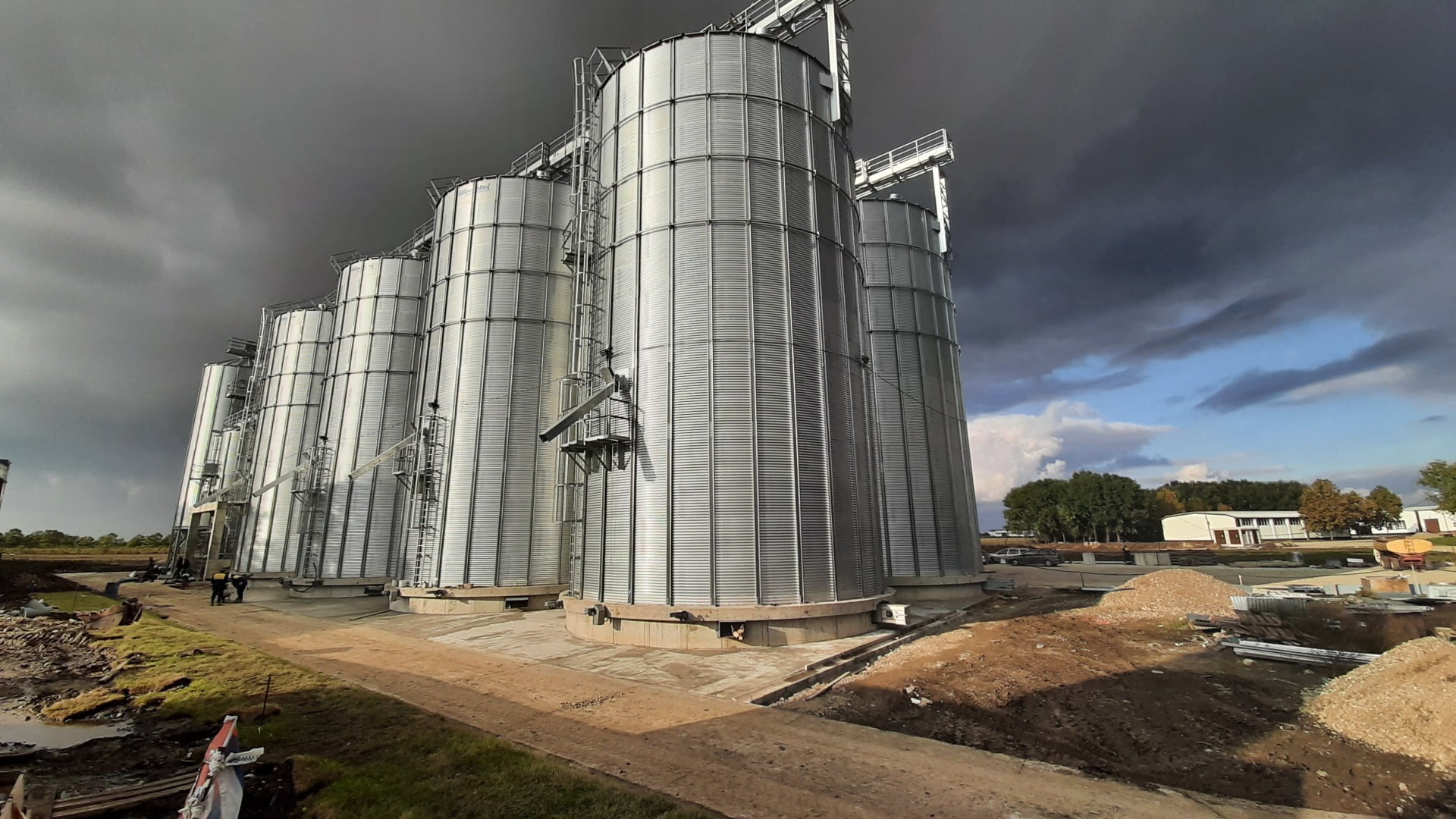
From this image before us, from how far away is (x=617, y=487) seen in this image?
705 inches

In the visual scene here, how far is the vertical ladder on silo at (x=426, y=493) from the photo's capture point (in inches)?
1023

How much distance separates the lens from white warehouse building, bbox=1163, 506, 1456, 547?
97.2 meters

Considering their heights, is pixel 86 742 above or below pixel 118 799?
below

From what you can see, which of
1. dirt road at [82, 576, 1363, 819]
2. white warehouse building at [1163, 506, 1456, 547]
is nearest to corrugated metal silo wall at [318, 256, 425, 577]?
dirt road at [82, 576, 1363, 819]

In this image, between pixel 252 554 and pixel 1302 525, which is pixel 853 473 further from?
pixel 1302 525

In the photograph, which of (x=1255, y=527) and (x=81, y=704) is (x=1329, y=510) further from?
(x=81, y=704)

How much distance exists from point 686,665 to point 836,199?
1572 cm

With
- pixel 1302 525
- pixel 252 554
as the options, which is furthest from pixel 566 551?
pixel 1302 525

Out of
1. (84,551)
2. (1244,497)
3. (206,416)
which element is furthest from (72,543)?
(1244,497)

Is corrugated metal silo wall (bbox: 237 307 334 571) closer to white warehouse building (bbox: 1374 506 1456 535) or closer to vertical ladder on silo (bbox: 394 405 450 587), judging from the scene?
vertical ladder on silo (bbox: 394 405 450 587)

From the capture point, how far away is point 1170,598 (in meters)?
22.7

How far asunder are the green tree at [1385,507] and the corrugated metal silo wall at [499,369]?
115 meters

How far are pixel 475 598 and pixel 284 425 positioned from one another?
3061cm

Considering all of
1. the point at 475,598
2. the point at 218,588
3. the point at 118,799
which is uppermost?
the point at 218,588
